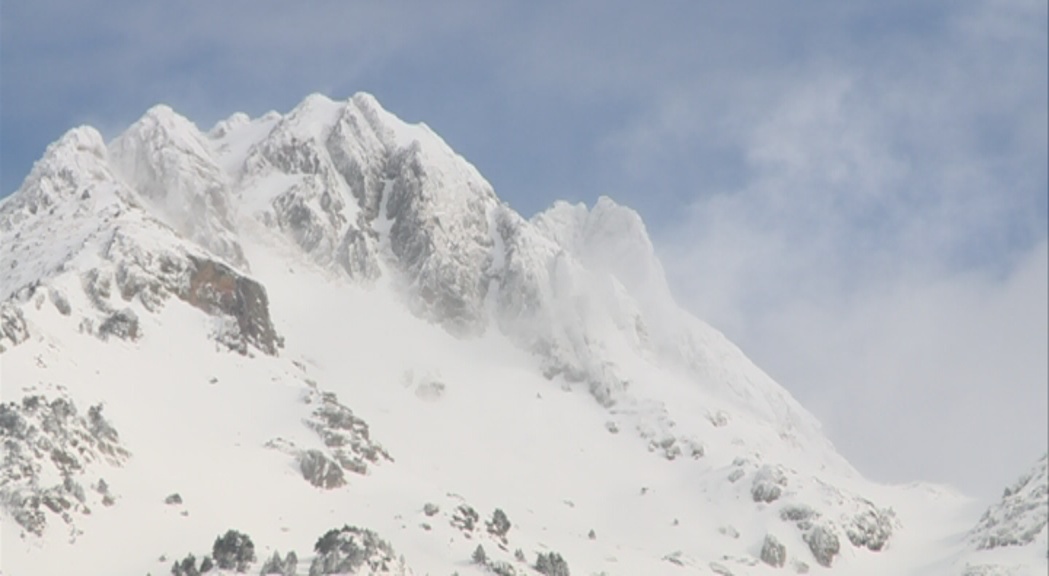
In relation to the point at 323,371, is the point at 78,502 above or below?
below

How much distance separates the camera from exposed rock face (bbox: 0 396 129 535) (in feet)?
254

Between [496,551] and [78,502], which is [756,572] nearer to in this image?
[496,551]

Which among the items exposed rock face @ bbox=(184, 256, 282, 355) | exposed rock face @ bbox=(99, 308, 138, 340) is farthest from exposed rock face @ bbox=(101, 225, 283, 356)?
exposed rock face @ bbox=(99, 308, 138, 340)

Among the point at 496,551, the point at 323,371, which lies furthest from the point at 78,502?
the point at 323,371

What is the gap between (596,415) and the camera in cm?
17312

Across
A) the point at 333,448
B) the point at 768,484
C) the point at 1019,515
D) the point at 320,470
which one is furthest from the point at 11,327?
the point at 1019,515

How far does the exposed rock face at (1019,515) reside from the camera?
12794 centimetres

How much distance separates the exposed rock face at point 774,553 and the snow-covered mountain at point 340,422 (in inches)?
18.7

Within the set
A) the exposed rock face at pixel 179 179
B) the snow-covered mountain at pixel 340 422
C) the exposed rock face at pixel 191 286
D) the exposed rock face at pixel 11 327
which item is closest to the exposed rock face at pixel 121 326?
the snow-covered mountain at pixel 340 422

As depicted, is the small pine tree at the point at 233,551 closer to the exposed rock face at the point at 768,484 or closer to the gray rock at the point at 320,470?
the gray rock at the point at 320,470

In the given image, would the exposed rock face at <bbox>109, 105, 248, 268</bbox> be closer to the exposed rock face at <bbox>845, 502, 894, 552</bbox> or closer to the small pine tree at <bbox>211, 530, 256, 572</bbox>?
the small pine tree at <bbox>211, 530, 256, 572</bbox>

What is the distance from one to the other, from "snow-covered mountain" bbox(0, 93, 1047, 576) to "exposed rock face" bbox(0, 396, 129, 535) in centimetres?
23

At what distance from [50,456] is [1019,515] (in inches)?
4438

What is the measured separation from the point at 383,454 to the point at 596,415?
5696cm
